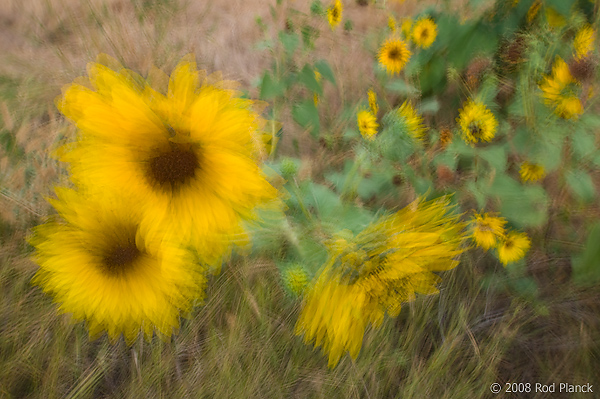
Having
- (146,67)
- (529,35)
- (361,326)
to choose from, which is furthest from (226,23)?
(361,326)

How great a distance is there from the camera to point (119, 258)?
0.76 m

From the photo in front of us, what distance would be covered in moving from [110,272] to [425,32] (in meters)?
1.41

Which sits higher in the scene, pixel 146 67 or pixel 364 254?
pixel 146 67

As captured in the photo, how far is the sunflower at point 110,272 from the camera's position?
71 centimetres

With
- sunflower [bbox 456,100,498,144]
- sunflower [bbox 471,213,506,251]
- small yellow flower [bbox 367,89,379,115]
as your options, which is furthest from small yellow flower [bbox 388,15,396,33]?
sunflower [bbox 471,213,506,251]

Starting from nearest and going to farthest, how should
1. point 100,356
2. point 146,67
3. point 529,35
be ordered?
1. point 100,356
2. point 529,35
3. point 146,67

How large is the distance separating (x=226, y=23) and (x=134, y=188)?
1.75 metres

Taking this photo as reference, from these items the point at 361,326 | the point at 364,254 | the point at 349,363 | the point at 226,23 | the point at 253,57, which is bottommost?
the point at 349,363

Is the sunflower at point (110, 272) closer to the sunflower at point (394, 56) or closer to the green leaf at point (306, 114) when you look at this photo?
the green leaf at point (306, 114)

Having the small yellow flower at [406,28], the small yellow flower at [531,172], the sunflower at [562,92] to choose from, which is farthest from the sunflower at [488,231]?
the small yellow flower at [406,28]

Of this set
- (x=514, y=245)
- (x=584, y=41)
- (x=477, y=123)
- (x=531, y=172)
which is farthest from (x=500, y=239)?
(x=584, y=41)

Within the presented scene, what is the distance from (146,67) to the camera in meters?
1.70

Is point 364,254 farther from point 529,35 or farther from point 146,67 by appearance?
point 146,67

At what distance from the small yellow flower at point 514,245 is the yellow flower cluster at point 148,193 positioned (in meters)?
0.83
